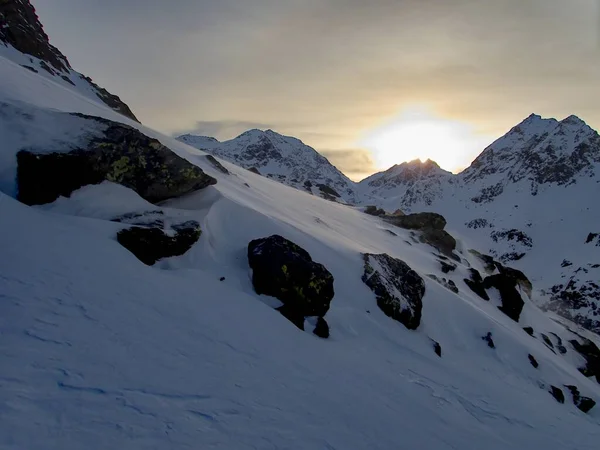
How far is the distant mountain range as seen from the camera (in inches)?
2923

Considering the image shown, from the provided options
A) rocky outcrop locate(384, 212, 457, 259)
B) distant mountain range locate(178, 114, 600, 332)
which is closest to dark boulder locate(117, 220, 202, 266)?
rocky outcrop locate(384, 212, 457, 259)

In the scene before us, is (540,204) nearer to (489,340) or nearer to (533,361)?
(533,361)

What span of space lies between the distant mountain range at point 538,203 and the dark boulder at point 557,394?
47775mm

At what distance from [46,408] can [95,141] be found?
9.29 metres

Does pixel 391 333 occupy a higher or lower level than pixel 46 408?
higher

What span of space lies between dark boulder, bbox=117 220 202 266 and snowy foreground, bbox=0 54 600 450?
361mm

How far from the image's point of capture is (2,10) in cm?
4953

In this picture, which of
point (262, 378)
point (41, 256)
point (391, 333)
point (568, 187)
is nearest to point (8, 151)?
point (41, 256)

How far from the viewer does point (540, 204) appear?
390 ft

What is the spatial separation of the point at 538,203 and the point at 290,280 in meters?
132

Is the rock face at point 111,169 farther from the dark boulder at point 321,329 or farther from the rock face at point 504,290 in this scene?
the rock face at point 504,290

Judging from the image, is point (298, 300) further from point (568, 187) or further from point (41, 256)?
point (568, 187)

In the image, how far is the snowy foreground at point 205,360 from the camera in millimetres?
5496

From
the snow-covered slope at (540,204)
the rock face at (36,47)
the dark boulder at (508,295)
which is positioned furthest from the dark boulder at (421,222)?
the snow-covered slope at (540,204)
